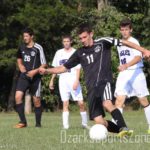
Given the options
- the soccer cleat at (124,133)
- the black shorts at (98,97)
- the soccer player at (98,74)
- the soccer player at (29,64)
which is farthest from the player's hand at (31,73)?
the soccer cleat at (124,133)

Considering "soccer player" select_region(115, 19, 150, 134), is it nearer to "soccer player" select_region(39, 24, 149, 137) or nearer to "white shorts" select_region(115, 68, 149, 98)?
"white shorts" select_region(115, 68, 149, 98)

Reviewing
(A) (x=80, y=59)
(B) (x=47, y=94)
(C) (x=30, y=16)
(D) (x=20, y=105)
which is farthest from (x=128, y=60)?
(B) (x=47, y=94)

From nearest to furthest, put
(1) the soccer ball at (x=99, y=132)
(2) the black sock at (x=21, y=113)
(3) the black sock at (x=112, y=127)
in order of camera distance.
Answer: (1) the soccer ball at (x=99, y=132) → (3) the black sock at (x=112, y=127) → (2) the black sock at (x=21, y=113)

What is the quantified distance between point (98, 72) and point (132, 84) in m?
2.36

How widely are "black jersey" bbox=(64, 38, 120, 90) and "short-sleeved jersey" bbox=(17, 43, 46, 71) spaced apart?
396 cm

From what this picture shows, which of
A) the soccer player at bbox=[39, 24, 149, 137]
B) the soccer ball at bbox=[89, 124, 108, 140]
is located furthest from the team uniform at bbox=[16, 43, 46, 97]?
the soccer ball at bbox=[89, 124, 108, 140]

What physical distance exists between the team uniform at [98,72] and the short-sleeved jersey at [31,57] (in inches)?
156

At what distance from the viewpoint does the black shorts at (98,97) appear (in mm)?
9820

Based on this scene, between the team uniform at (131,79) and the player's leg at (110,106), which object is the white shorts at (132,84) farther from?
the player's leg at (110,106)

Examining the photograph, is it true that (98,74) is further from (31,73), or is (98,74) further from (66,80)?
(66,80)

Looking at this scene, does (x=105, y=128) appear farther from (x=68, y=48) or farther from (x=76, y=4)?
(x=76, y=4)

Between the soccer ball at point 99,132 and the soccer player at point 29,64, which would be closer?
the soccer ball at point 99,132

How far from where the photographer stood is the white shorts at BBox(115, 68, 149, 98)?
12016 millimetres

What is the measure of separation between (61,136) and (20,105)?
360cm
